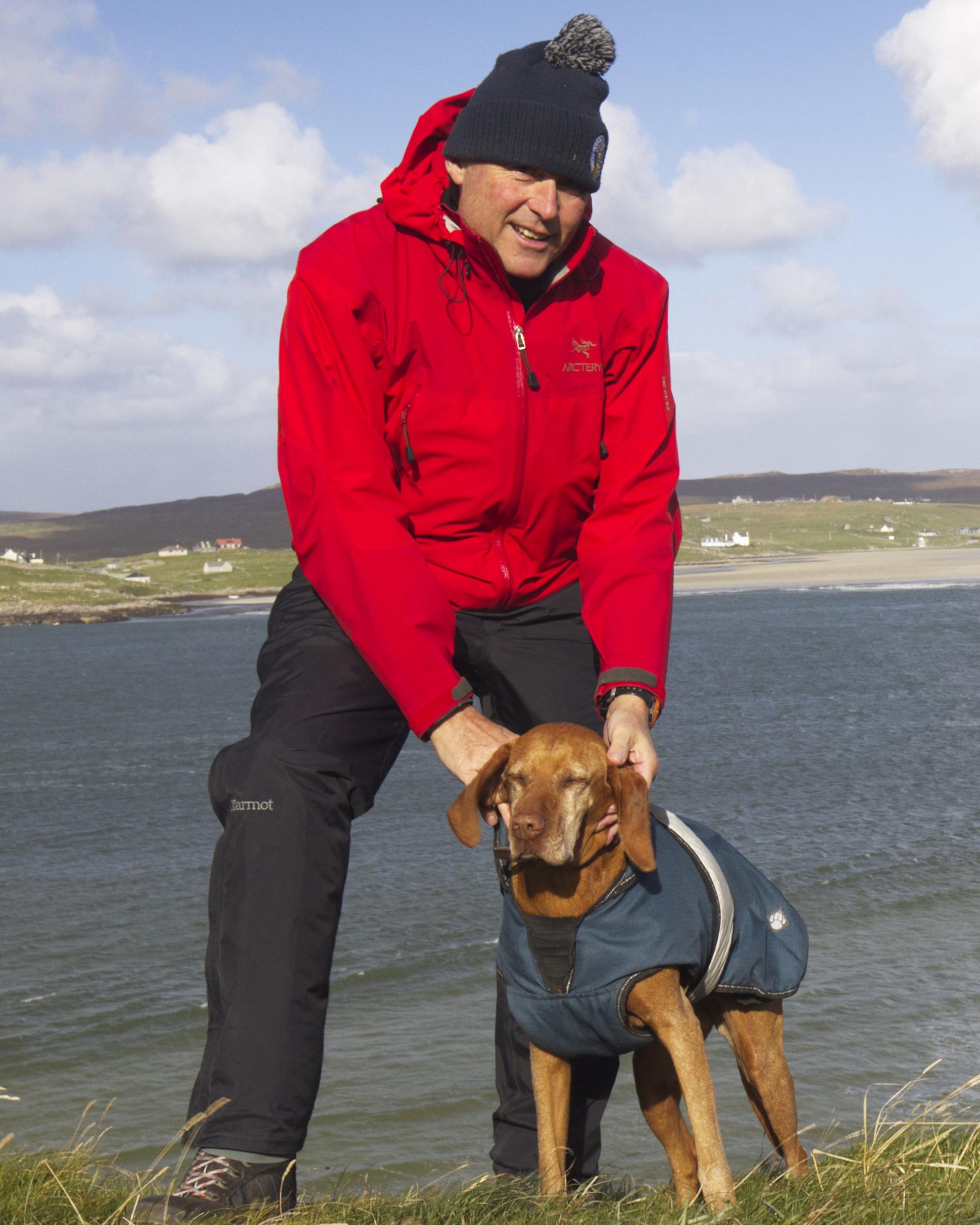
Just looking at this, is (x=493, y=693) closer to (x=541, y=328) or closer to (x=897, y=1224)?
(x=541, y=328)

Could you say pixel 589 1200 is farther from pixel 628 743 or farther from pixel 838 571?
pixel 838 571

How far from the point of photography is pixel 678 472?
4.51 metres

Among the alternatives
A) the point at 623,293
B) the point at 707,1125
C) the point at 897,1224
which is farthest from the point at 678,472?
the point at 897,1224

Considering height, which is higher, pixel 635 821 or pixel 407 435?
pixel 407 435

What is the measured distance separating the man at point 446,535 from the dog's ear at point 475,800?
0.05 meters

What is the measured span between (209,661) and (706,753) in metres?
39.2

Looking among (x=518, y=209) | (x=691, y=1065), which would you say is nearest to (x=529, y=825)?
(x=691, y=1065)

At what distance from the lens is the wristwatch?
4082mm

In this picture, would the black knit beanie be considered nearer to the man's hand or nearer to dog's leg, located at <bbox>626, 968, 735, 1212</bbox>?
the man's hand

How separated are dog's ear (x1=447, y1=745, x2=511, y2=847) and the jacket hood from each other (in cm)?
171

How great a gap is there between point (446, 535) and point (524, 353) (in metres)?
0.65

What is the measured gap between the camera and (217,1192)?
11.2ft

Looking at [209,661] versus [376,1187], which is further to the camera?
[209,661]

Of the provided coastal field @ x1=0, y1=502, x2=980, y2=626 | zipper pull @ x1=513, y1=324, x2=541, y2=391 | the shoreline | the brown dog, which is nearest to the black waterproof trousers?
the brown dog
